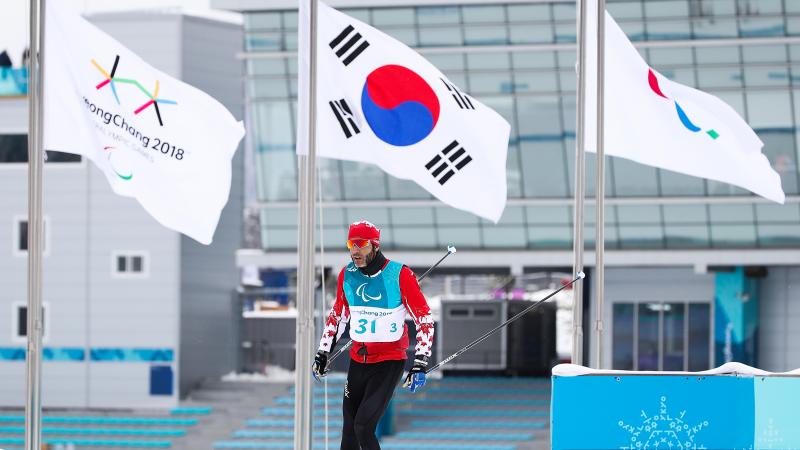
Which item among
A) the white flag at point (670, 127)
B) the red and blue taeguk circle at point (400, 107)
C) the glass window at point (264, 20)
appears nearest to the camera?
the red and blue taeguk circle at point (400, 107)

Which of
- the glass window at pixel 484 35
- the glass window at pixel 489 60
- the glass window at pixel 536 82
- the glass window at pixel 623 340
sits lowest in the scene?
the glass window at pixel 623 340

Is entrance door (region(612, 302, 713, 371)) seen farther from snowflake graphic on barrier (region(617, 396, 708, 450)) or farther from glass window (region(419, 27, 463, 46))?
snowflake graphic on barrier (region(617, 396, 708, 450))

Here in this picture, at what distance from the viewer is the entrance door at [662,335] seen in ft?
150

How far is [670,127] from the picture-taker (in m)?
14.1

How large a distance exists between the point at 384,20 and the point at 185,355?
13.2 m

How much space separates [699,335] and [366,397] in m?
36.6

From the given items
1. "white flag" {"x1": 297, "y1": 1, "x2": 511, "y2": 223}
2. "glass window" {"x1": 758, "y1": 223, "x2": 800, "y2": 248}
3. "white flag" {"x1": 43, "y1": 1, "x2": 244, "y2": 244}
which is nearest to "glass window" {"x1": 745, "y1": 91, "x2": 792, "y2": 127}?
"glass window" {"x1": 758, "y1": 223, "x2": 800, "y2": 248}

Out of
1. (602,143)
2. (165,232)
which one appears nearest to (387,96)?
(602,143)

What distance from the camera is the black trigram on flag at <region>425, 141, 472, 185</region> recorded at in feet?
44.6

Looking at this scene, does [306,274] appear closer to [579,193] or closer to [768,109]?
[579,193]

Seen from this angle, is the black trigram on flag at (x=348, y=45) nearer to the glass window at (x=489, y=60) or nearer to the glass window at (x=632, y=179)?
the glass window at (x=632, y=179)

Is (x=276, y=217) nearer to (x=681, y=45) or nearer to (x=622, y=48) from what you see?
(x=681, y=45)

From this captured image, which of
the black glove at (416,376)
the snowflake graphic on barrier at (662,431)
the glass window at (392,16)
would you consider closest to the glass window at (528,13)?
the glass window at (392,16)

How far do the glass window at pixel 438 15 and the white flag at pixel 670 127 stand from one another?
94.1 feet
